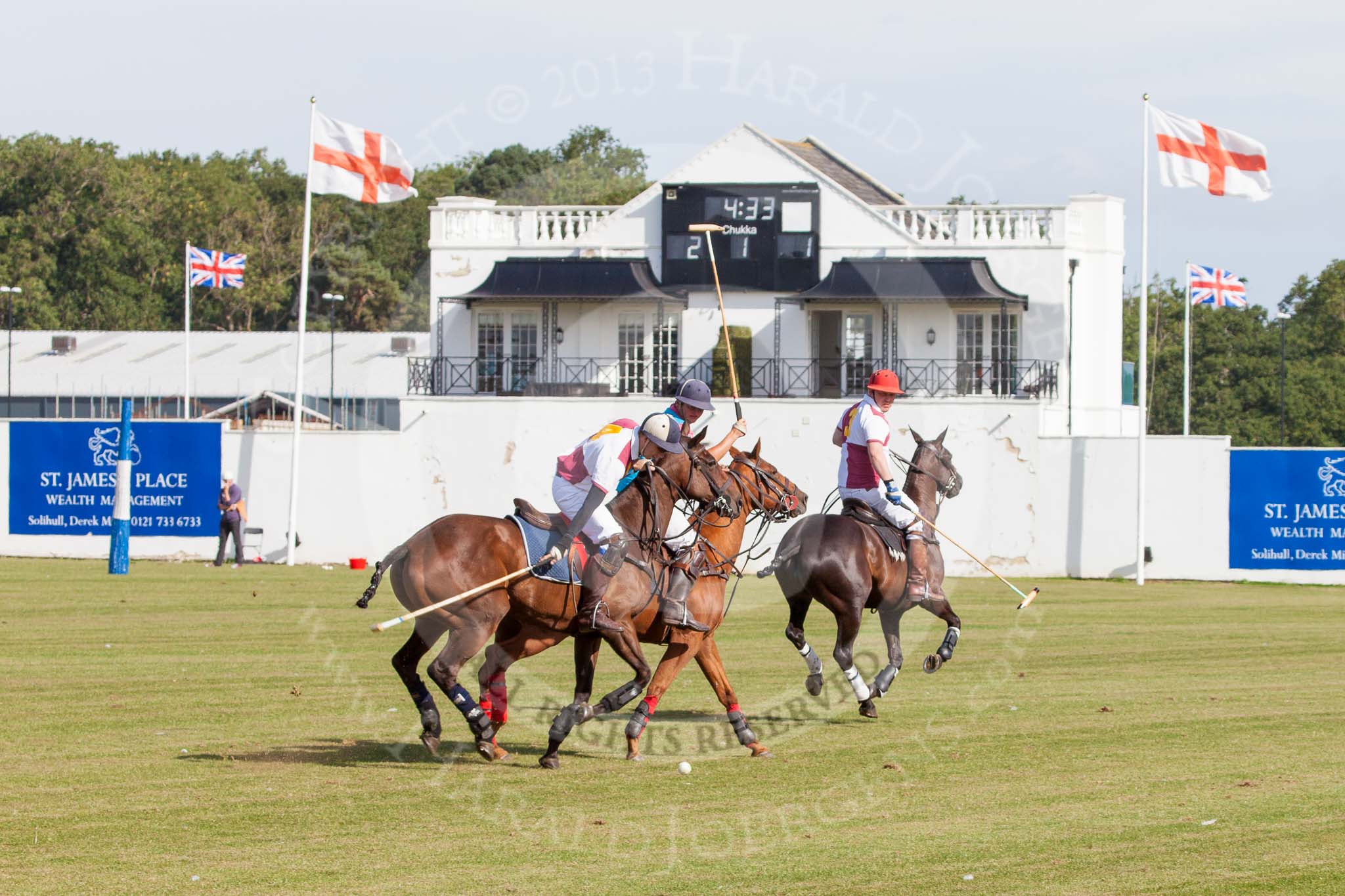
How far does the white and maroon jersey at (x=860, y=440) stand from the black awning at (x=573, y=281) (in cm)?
2288

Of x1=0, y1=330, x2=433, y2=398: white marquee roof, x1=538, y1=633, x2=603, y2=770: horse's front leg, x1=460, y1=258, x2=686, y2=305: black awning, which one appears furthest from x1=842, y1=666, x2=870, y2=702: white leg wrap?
x1=0, y1=330, x2=433, y2=398: white marquee roof

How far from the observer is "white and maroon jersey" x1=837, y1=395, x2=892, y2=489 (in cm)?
1334

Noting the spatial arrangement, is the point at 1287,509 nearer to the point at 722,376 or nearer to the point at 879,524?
the point at 722,376

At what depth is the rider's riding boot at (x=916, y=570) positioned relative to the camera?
13672 millimetres

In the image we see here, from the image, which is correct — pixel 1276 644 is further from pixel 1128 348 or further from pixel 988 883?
pixel 1128 348

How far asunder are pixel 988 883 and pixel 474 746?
15.4ft

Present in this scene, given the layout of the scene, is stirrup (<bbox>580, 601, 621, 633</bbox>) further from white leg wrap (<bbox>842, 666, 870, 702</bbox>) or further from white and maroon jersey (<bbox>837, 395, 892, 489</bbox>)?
white and maroon jersey (<bbox>837, 395, 892, 489</bbox>)

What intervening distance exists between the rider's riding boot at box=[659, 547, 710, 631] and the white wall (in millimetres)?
19144

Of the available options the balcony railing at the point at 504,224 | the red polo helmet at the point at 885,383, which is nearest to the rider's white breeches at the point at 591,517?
the red polo helmet at the point at 885,383

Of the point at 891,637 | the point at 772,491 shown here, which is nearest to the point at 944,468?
the point at 891,637

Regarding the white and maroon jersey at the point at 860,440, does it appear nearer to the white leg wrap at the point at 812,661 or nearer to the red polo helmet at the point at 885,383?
the red polo helmet at the point at 885,383

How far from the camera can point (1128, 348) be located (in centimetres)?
6569

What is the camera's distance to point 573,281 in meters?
36.8

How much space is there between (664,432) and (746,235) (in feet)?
86.3
